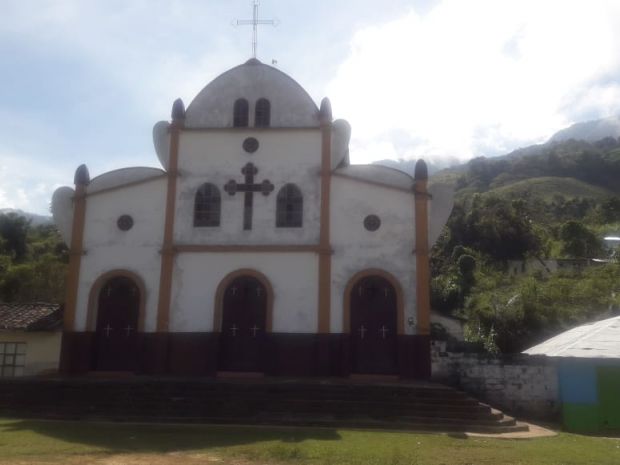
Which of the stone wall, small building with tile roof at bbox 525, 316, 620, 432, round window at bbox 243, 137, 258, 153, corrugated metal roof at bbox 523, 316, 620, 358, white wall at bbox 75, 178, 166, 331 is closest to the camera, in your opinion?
small building with tile roof at bbox 525, 316, 620, 432

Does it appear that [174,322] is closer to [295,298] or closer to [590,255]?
[295,298]

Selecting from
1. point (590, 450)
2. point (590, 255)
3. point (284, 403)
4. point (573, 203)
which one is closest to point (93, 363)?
point (284, 403)

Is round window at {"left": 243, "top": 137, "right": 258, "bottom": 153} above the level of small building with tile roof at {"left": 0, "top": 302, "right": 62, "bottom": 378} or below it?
above

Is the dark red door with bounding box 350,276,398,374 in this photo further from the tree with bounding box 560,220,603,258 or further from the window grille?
the tree with bounding box 560,220,603,258

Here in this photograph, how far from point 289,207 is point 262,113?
3133 millimetres

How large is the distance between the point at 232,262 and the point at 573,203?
209 ft

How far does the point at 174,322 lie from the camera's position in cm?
1636

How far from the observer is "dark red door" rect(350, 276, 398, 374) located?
15.8 m

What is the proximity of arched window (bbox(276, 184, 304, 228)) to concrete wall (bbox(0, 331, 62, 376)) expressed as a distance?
698 cm

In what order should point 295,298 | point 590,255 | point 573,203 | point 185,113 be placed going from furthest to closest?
point 573,203 → point 590,255 → point 185,113 → point 295,298

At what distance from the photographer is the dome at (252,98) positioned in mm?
17875

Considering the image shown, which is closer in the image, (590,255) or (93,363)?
(93,363)

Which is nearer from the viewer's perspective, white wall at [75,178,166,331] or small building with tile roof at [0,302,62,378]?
small building with tile roof at [0,302,62,378]

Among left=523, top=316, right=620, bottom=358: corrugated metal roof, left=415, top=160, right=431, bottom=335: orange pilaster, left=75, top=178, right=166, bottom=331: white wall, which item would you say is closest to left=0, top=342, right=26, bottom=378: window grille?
left=75, top=178, right=166, bottom=331: white wall
